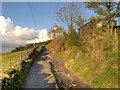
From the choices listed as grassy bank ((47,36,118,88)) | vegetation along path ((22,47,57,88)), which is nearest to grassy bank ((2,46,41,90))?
vegetation along path ((22,47,57,88))

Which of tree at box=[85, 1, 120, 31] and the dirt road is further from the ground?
tree at box=[85, 1, 120, 31]

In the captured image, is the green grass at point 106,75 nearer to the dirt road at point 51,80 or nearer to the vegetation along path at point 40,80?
the dirt road at point 51,80

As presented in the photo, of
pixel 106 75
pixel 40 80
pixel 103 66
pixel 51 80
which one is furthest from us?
pixel 40 80

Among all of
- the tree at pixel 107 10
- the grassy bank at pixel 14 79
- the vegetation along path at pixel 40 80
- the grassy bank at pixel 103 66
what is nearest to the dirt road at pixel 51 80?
the vegetation along path at pixel 40 80

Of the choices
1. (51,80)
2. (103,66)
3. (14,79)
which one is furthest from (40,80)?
(103,66)

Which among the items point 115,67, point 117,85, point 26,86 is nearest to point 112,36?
point 115,67

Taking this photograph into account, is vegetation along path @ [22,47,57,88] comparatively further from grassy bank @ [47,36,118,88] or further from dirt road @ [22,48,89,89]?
grassy bank @ [47,36,118,88]

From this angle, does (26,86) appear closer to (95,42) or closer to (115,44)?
(95,42)

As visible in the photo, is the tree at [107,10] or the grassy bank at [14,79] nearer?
the grassy bank at [14,79]

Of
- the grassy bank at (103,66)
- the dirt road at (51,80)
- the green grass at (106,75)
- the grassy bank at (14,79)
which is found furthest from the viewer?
the dirt road at (51,80)

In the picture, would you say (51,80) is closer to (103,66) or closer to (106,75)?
(106,75)

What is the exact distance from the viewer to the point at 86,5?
53.3 feet

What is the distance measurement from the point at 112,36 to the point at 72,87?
21.1 feet

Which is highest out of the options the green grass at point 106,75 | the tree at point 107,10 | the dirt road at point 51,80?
the tree at point 107,10
